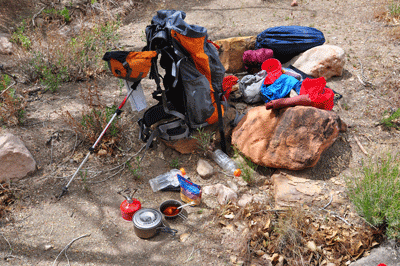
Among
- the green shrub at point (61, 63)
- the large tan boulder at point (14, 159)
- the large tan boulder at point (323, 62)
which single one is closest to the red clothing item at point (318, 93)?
the large tan boulder at point (323, 62)

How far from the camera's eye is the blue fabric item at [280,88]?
4230 millimetres

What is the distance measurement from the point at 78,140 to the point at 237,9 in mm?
5520

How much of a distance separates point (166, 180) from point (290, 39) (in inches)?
126

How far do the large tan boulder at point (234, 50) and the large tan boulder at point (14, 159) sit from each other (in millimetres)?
3327

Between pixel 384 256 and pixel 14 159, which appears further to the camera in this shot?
pixel 14 159

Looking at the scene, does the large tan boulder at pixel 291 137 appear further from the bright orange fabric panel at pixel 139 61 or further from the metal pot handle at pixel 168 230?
the bright orange fabric panel at pixel 139 61

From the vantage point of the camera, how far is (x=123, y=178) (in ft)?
11.8

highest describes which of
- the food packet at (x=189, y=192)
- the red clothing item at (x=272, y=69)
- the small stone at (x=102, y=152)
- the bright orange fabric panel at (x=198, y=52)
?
the bright orange fabric panel at (x=198, y=52)

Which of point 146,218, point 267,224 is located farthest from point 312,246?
point 146,218

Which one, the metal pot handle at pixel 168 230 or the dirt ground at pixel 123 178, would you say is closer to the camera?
the dirt ground at pixel 123 178

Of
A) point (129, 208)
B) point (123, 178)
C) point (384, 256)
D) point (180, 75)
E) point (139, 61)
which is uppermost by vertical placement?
point (139, 61)

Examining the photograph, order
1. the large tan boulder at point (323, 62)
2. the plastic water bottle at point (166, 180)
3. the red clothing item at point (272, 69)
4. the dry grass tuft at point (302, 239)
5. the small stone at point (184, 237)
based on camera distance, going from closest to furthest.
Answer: the dry grass tuft at point (302, 239), the small stone at point (184, 237), the plastic water bottle at point (166, 180), the red clothing item at point (272, 69), the large tan boulder at point (323, 62)

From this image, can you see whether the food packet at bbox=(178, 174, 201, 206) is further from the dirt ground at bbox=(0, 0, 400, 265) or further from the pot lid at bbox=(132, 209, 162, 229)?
the pot lid at bbox=(132, 209, 162, 229)

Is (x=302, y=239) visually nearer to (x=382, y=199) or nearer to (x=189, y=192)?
(x=382, y=199)
